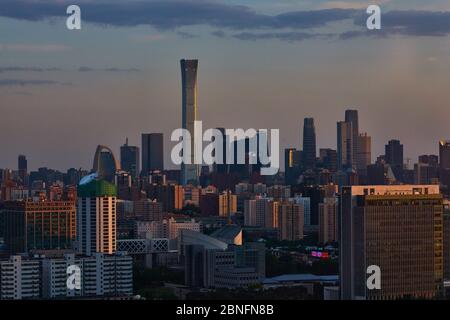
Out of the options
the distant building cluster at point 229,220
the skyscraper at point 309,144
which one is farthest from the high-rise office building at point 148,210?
the skyscraper at point 309,144

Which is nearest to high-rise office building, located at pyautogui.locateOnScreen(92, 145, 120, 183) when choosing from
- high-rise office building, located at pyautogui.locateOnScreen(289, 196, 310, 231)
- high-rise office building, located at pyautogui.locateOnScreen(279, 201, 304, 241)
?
high-rise office building, located at pyautogui.locateOnScreen(279, 201, 304, 241)

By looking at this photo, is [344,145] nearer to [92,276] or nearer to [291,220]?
[92,276]

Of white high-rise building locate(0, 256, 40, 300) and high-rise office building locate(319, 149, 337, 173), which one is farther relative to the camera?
high-rise office building locate(319, 149, 337, 173)

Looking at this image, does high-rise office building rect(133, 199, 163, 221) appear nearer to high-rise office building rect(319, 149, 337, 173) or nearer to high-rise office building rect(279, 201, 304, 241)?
high-rise office building rect(279, 201, 304, 241)

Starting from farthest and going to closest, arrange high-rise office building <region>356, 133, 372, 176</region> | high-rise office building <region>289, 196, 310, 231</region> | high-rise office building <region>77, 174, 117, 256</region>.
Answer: high-rise office building <region>289, 196, 310, 231</region> < high-rise office building <region>77, 174, 117, 256</region> < high-rise office building <region>356, 133, 372, 176</region>
